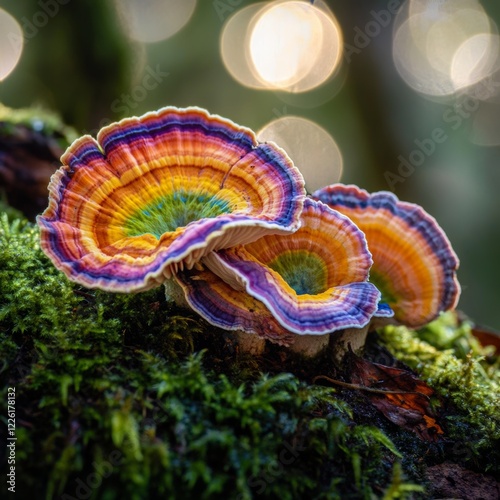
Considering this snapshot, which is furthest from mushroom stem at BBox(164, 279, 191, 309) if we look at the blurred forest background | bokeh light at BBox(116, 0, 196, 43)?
bokeh light at BBox(116, 0, 196, 43)

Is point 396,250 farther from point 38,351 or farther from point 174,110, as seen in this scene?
point 38,351

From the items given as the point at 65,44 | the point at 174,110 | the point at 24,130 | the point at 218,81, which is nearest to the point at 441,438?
the point at 174,110

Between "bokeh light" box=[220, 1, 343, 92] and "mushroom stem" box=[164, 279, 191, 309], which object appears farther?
"bokeh light" box=[220, 1, 343, 92]

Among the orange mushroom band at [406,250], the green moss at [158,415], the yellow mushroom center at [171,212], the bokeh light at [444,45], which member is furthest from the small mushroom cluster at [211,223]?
the bokeh light at [444,45]

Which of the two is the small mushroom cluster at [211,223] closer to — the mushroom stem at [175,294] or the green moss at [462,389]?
the mushroom stem at [175,294]

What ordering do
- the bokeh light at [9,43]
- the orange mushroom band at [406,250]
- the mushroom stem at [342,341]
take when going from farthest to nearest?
the bokeh light at [9,43] → the orange mushroom band at [406,250] → the mushroom stem at [342,341]

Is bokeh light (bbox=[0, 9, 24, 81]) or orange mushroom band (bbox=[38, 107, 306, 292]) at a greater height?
bokeh light (bbox=[0, 9, 24, 81])

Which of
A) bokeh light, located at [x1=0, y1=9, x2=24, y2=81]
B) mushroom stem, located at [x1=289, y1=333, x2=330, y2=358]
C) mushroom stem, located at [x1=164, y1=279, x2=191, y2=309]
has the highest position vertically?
bokeh light, located at [x1=0, y1=9, x2=24, y2=81]

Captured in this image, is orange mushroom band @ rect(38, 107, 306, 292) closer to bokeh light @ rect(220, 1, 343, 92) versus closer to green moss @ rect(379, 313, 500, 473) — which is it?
green moss @ rect(379, 313, 500, 473)
